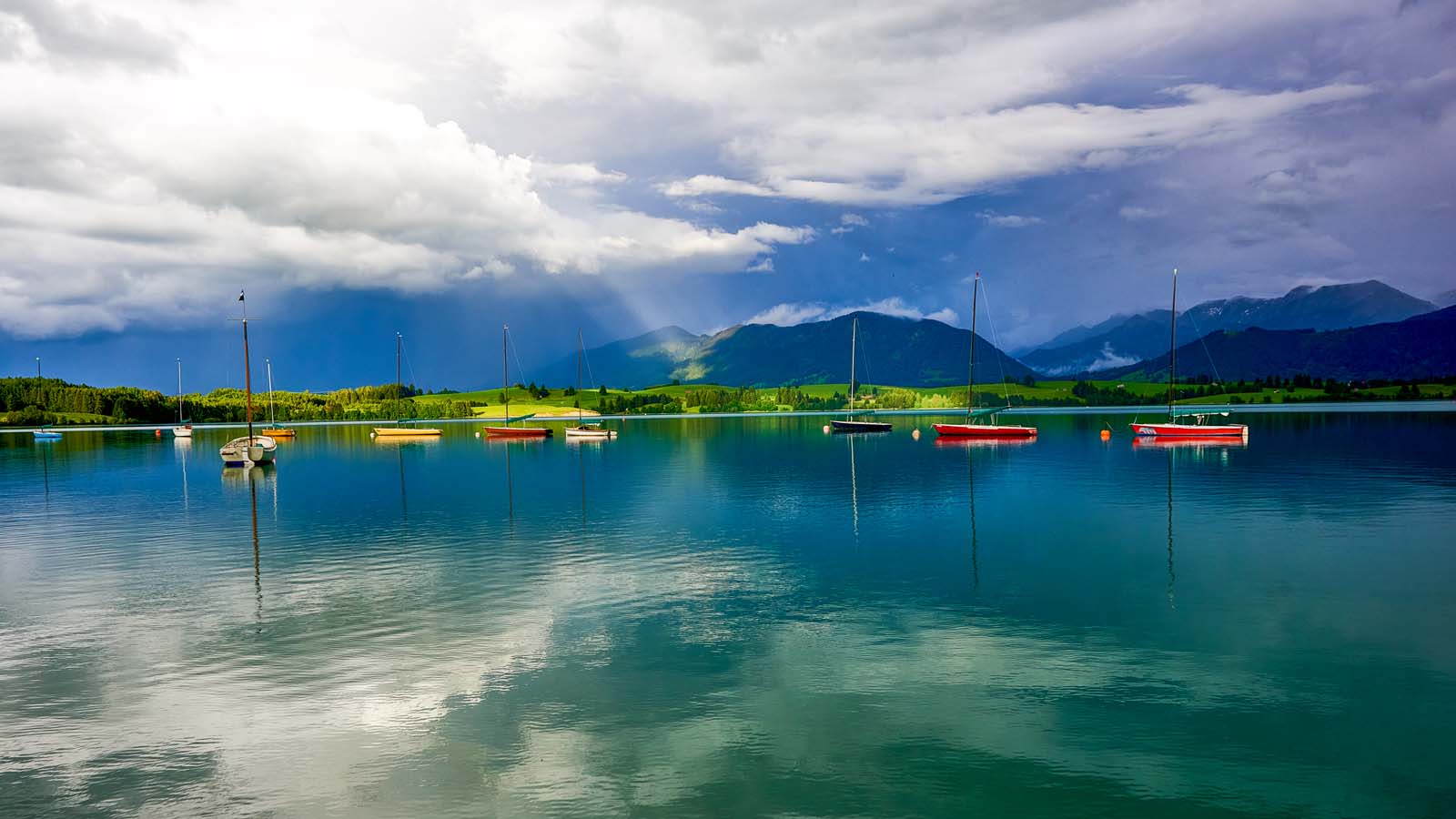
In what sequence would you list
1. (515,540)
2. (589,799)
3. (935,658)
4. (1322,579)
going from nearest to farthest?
1. (589,799)
2. (935,658)
3. (1322,579)
4. (515,540)

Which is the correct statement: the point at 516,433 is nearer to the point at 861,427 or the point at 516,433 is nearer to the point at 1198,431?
the point at 861,427

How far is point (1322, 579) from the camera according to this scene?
33750 mm

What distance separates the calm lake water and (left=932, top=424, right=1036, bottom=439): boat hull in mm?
81628

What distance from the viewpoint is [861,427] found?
179m

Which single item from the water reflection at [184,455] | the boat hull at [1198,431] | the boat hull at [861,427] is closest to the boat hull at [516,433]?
the water reflection at [184,455]

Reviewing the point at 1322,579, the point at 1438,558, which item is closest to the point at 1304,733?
the point at 1322,579

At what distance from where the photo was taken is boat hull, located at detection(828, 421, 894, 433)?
573ft

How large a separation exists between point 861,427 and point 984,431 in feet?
127

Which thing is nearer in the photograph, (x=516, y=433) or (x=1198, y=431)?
(x=1198, y=431)

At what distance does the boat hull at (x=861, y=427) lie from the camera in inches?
6875

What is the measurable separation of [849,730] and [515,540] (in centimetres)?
3013

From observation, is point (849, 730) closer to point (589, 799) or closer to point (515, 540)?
point (589, 799)

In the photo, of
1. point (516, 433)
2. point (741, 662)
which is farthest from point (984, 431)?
point (741, 662)

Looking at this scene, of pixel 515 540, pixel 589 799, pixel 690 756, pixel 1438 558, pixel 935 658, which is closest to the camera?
pixel 589 799
